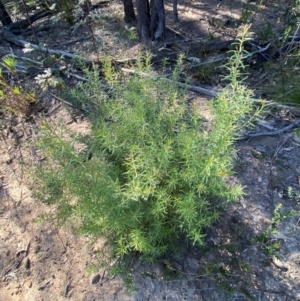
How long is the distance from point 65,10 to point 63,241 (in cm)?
332

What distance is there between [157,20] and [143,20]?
175mm

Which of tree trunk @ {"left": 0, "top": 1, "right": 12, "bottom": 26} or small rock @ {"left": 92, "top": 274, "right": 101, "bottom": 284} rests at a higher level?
tree trunk @ {"left": 0, "top": 1, "right": 12, "bottom": 26}

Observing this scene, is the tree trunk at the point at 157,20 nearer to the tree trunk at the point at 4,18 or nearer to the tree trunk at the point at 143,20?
the tree trunk at the point at 143,20

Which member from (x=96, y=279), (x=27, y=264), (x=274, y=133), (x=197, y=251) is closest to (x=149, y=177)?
(x=197, y=251)

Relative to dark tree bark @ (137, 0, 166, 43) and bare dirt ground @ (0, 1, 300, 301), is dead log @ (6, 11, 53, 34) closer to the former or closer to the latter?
dark tree bark @ (137, 0, 166, 43)

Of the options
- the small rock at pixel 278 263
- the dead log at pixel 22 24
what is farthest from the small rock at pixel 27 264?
the dead log at pixel 22 24

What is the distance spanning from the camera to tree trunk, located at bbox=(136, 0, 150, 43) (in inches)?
156

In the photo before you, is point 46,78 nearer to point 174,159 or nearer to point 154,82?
point 154,82

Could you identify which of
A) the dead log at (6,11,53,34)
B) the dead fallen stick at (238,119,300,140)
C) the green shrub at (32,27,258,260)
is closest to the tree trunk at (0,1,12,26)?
the dead log at (6,11,53,34)

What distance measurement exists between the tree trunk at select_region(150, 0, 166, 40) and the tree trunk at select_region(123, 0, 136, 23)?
58 cm

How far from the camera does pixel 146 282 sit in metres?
2.15

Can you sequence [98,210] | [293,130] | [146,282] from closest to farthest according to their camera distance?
[98,210], [146,282], [293,130]

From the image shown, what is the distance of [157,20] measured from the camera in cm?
406

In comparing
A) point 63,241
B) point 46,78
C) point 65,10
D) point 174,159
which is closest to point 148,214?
point 174,159
